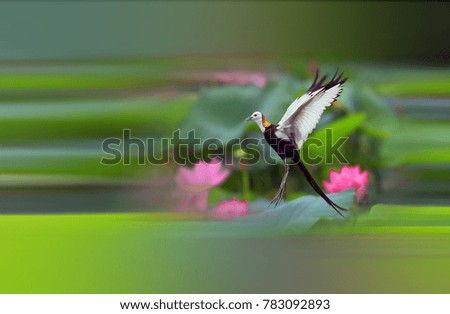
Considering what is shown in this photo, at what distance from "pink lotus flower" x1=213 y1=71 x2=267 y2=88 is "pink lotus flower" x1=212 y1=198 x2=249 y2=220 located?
28 cm

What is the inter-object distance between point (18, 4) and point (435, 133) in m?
1.05

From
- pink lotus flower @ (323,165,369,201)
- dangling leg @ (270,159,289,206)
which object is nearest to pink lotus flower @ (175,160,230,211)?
dangling leg @ (270,159,289,206)


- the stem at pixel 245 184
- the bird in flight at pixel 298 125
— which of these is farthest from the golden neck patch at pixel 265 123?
the stem at pixel 245 184

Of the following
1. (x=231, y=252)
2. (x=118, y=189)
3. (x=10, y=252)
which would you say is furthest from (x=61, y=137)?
(x=231, y=252)

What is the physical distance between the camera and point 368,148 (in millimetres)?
1243

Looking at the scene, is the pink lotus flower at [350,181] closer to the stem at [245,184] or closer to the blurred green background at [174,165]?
the blurred green background at [174,165]

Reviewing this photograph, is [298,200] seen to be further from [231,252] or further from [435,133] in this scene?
[435,133]

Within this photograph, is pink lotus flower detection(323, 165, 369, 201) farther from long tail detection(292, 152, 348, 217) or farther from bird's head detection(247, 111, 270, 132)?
bird's head detection(247, 111, 270, 132)

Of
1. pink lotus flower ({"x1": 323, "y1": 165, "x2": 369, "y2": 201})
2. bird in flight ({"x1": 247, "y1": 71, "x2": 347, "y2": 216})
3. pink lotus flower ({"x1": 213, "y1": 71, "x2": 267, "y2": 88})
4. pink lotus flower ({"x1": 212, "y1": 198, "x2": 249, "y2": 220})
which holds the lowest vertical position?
pink lotus flower ({"x1": 212, "y1": 198, "x2": 249, "y2": 220})

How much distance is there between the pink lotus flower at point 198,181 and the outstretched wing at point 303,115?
6.7 inches

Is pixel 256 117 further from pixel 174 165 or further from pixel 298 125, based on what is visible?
pixel 174 165

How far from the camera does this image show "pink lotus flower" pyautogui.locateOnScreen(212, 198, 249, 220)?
4.05 ft

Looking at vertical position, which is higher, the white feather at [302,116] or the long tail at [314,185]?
the white feather at [302,116]

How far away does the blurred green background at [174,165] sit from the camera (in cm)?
122
